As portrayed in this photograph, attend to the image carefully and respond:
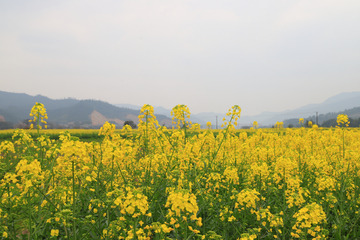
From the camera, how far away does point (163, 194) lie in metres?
3.78

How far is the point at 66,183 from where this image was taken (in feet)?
11.9

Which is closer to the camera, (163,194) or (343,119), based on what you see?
(163,194)

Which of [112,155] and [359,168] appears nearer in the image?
[112,155]

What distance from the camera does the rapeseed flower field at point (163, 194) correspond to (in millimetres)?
2236

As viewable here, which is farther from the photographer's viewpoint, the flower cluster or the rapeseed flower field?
the flower cluster

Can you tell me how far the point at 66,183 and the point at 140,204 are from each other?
238 cm

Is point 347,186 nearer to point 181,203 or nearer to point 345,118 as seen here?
point 345,118

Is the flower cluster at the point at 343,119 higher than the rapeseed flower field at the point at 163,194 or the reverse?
higher

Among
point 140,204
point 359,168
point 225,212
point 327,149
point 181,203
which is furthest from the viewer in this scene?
point 327,149

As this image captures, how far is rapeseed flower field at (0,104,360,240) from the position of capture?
2.24 meters

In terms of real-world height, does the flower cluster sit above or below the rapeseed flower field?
above

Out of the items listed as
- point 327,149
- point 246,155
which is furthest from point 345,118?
point 246,155

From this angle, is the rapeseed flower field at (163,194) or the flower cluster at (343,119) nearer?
the rapeseed flower field at (163,194)

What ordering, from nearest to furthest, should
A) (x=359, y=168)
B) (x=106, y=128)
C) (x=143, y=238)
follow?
1. (x=143, y=238)
2. (x=106, y=128)
3. (x=359, y=168)
